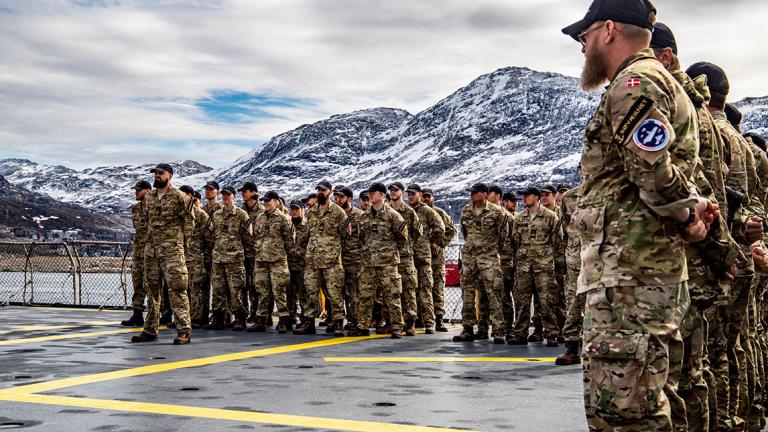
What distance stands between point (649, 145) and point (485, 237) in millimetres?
7665

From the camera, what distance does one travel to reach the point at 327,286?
36.6 ft

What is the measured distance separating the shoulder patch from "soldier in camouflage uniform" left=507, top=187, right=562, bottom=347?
733 centimetres

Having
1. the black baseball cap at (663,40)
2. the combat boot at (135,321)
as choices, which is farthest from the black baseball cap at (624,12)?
the combat boot at (135,321)

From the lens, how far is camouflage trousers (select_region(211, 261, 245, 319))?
38.9 ft

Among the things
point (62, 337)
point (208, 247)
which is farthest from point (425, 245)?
point (62, 337)

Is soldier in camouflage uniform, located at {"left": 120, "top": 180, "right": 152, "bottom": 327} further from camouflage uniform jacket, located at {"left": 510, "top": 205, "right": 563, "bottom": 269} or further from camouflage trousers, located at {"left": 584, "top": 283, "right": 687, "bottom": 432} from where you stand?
camouflage trousers, located at {"left": 584, "top": 283, "right": 687, "bottom": 432}

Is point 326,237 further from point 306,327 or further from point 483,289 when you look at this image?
point 483,289

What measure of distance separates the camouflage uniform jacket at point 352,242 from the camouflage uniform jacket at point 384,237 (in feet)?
1.66

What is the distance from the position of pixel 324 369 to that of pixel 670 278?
5.17 meters

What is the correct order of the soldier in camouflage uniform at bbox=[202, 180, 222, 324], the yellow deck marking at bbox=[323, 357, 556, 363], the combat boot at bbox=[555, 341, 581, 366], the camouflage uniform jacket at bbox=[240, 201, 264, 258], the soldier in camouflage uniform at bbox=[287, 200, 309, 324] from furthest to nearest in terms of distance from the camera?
1. the soldier in camouflage uniform at bbox=[202, 180, 222, 324]
2. the soldier in camouflage uniform at bbox=[287, 200, 309, 324]
3. the camouflage uniform jacket at bbox=[240, 201, 264, 258]
4. the yellow deck marking at bbox=[323, 357, 556, 363]
5. the combat boot at bbox=[555, 341, 581, 366]

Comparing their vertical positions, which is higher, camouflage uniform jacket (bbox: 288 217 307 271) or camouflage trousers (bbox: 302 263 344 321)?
camouflage uniform jacket (bbox: 288 217 307 271)

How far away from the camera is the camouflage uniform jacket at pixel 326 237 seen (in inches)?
438

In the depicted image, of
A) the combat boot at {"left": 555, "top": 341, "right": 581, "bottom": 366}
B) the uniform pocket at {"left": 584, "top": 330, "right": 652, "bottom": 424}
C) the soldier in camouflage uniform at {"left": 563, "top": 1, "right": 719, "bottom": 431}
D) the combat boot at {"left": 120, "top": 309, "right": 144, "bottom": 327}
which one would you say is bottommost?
the combat boot at {"left": 555, "top": 341, "right": 581, "bottom": 366}

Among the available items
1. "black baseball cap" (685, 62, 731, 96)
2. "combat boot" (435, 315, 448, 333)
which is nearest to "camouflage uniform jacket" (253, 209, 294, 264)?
"combat boot" (435, 315, 448, 333)
